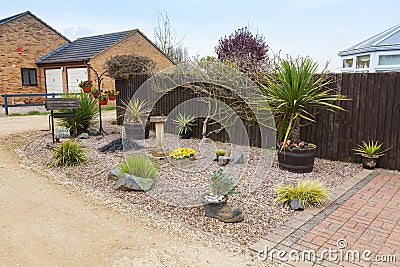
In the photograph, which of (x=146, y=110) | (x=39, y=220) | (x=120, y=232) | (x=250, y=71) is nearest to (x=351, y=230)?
(x=120, y=232)

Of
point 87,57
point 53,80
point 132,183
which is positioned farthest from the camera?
point 53,80

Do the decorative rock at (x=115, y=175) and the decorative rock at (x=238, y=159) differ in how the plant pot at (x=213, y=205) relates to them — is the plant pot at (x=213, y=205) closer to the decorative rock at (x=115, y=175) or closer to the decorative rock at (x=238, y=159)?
the decorative rock at (x=115, y=175)

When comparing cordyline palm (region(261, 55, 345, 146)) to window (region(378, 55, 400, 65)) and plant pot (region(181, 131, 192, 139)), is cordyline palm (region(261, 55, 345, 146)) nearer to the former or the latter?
plant pot (region(181, 131, 192, 139))

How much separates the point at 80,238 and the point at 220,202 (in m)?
1.42

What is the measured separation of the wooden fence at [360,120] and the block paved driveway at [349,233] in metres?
1.65

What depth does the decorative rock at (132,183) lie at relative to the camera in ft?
14.5

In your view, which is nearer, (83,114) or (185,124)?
(185,124)

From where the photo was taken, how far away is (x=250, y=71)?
6949mm

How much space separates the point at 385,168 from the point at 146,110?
590 cm

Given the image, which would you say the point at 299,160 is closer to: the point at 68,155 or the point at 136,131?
the point at 68,155

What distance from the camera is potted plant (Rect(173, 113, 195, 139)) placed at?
8.27 meters

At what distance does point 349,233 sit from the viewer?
3.16m

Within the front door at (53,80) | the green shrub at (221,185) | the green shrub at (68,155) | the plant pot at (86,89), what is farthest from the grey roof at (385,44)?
the front door at (53,80)

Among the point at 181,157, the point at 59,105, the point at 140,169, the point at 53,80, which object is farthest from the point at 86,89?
the point at 53,80
